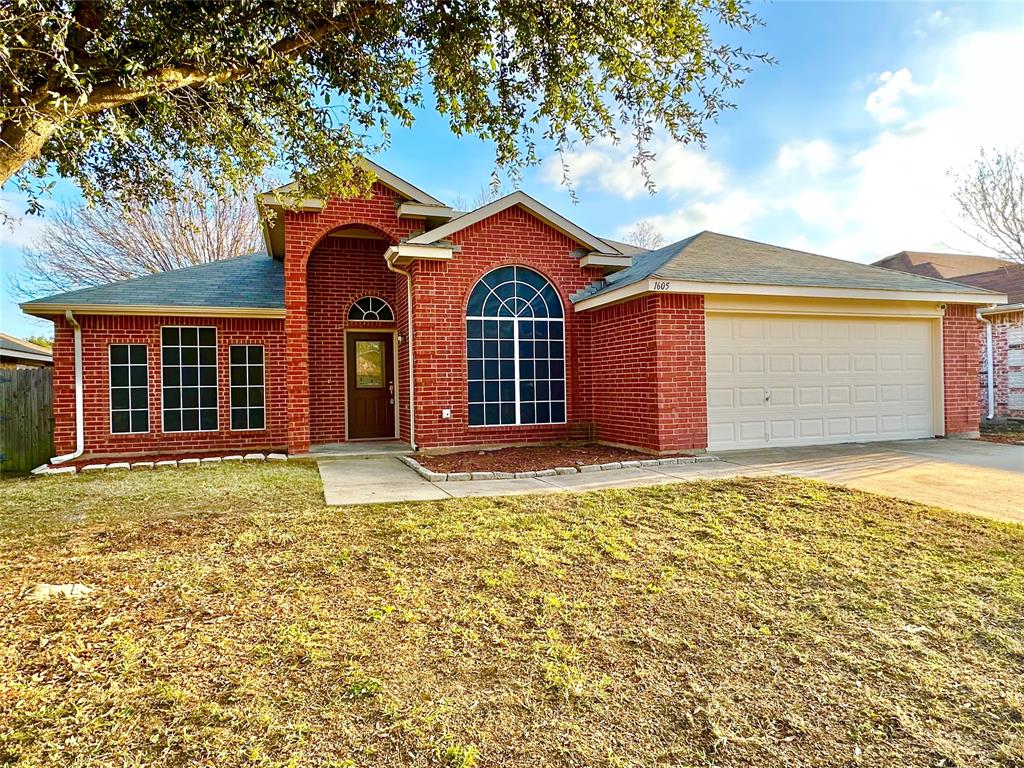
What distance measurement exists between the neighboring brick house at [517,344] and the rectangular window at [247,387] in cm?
4

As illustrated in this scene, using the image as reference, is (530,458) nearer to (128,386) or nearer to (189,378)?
(189,378)

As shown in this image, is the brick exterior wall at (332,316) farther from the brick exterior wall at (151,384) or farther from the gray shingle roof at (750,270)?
the gray shingle roof at (750,270)

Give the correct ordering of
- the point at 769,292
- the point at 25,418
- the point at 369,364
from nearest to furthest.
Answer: the point at 769,292, the point at 25,418, the point at 369,364

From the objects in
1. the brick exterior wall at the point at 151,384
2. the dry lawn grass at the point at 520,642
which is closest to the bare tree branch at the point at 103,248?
the brick exterior wall at the point at 151,384

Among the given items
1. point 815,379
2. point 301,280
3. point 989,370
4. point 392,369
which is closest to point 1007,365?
point 989,370

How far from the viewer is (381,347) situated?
12.5 meters

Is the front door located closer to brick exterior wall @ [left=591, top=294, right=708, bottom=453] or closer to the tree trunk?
brick exterior wall @ [left=591, top=294, right=708, bottom=453]

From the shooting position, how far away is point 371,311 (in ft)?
40.5

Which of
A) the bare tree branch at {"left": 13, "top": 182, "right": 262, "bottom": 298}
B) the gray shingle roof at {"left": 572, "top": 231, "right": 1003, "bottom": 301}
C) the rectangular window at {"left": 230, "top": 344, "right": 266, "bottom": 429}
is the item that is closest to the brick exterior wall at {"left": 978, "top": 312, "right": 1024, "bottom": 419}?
the gray shingle roof at {"left": 572, "top": 231, "right": 1003, "bottom": 301}

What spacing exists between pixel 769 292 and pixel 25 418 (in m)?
14.1

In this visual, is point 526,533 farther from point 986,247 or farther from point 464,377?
point 986,247

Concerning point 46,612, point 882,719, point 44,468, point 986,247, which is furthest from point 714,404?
point 986,247

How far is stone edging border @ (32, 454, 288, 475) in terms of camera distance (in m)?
9.02

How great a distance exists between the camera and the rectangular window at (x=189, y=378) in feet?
36.1
